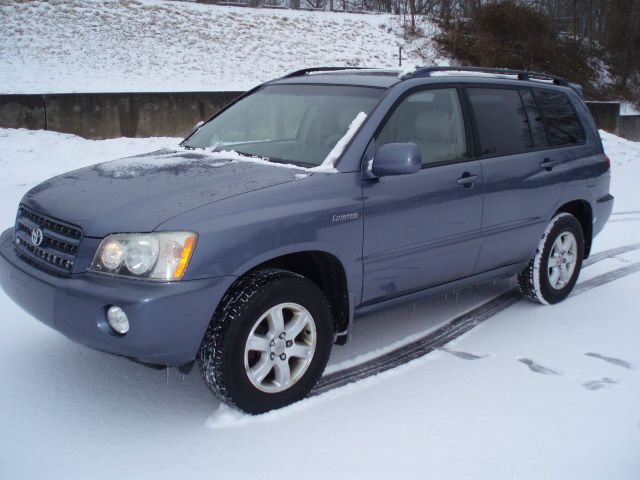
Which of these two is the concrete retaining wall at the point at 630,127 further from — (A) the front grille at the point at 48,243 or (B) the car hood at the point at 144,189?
(A) the front grille at the point at 48,243

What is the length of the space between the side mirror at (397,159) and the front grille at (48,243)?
5.18ft

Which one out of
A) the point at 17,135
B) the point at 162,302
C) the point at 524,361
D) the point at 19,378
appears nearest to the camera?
the point at 162,302

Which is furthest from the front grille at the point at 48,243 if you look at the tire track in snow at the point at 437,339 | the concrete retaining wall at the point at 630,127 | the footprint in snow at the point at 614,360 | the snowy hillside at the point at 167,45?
the concrete retaining wall at the point at 630,127

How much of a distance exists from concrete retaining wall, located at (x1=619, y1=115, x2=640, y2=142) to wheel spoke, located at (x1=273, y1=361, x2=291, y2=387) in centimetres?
1771

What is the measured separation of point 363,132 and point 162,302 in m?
1.55

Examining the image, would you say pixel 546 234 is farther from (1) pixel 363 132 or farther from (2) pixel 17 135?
(2) pixel 17 135

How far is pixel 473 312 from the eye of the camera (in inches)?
202

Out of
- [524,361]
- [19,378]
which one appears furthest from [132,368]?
[524,361]

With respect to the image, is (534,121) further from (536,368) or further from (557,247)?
(536,368)

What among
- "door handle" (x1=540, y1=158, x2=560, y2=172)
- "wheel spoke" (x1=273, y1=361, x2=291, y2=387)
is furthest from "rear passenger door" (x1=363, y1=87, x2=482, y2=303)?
"door handle" (x1=540, y1=158, x2=560, y2=172)

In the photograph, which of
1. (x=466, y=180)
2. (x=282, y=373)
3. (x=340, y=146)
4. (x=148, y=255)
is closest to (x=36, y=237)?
(x=148, y=255)

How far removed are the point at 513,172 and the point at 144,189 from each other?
2.51m

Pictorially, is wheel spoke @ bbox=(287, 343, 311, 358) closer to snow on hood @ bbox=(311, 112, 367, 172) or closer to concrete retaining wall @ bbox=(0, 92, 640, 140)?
snow on hood @ bbox=(311, 112, 367, 172)

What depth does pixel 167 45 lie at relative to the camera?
69.5ft
